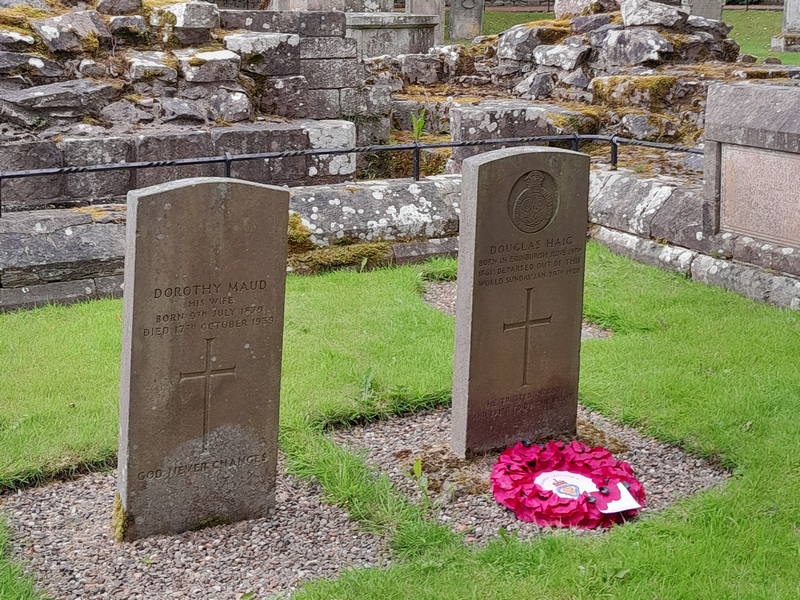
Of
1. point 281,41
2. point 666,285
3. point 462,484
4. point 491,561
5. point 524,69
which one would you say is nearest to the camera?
point 491,561

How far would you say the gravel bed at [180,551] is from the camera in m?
3.58

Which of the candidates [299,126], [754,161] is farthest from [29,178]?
[754,161]

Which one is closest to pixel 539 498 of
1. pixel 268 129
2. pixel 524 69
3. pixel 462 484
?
Result: pixel 462 484

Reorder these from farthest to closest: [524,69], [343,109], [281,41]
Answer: [524,69], [343,109], [281,41]

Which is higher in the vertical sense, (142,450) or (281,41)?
(281,41)

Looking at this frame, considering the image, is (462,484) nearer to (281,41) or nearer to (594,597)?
(594,597)

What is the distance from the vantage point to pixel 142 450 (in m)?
3.83

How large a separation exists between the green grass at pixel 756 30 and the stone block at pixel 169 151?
1492 centimetres

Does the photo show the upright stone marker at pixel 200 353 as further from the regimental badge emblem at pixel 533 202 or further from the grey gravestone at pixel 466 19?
the grey gravestone at pixel 466 19

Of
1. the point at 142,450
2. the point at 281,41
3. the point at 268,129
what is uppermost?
the point at 281,41

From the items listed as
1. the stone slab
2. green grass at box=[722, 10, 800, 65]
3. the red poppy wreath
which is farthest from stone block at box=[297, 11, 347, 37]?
green grass at box=[722, 10, 800, 65]

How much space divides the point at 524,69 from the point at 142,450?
9.71 meters

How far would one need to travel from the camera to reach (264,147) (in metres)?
8.39

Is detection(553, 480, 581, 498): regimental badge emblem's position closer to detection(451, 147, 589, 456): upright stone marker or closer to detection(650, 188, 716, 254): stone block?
detection(451, 147, 589, 456): upright stone marker
